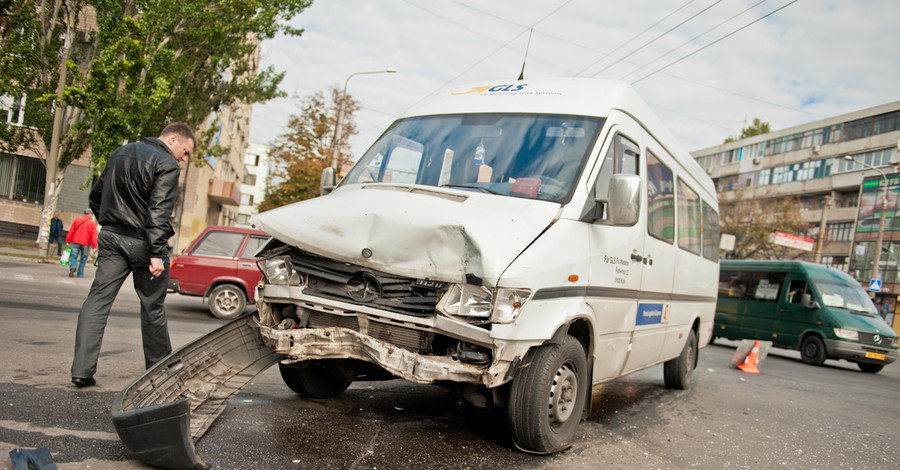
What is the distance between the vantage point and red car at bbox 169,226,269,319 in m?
11.3

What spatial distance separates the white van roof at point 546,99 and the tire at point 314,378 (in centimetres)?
219

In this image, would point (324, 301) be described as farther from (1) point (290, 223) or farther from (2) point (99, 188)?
(2) point (99, 188)

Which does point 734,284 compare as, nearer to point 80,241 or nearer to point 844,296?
point 844,296

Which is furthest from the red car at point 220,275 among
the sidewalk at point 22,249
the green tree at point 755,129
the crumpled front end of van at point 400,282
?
the green tree at point 755,129

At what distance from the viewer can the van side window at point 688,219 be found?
6730mm

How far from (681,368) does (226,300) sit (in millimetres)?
7557

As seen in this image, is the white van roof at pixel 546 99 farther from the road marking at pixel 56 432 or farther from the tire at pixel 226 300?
the tire at pixel 226 300

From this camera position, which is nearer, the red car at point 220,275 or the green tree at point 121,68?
the red car at point 220,275

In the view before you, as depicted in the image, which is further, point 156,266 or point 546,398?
point 156,266

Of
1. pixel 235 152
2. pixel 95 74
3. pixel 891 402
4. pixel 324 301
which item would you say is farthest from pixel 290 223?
pixel 235 152

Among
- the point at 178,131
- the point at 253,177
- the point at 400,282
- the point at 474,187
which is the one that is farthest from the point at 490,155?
the point at 253,177

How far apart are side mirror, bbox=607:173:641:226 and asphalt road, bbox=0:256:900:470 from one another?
5.26ft

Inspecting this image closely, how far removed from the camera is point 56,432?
3633 mm

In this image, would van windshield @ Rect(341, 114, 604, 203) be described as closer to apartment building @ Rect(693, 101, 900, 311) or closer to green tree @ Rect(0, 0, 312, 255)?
green tree @ Rect(0, 0, 312, 255)
